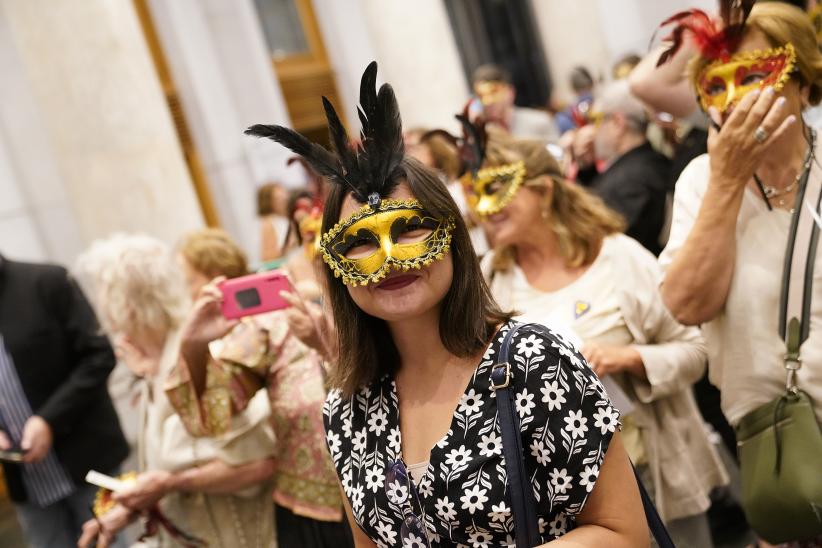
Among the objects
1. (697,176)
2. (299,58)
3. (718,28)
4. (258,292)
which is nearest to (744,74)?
(718,28)

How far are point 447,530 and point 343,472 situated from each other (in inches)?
13.5

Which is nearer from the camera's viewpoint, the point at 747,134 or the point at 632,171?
the point at 747,134

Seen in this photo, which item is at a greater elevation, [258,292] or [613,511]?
[258,292]

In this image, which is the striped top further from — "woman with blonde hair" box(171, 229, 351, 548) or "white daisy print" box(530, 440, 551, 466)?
"white daisy print" box(530, 440, 551, 466)

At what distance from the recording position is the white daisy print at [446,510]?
1846 millimetres

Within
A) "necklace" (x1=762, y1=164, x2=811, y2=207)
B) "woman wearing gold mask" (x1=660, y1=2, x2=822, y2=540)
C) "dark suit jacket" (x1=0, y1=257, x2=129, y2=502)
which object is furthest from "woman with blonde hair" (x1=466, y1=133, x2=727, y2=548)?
"dark suit jacket" (x1=0, y1=257, x2=129, y2=502)

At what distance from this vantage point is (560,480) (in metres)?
1.81

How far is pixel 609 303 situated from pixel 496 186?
2.10 feet

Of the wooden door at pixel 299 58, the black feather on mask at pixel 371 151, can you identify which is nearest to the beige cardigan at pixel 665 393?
the black feather on mask at pixel 371 151

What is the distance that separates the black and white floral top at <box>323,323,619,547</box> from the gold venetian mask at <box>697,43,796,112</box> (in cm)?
104

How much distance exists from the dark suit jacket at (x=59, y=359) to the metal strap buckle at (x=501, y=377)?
307 cm

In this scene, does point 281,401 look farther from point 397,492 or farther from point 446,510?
point 446,510

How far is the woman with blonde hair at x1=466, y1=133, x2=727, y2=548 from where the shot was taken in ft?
10.3

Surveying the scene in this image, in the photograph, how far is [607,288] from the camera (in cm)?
323
